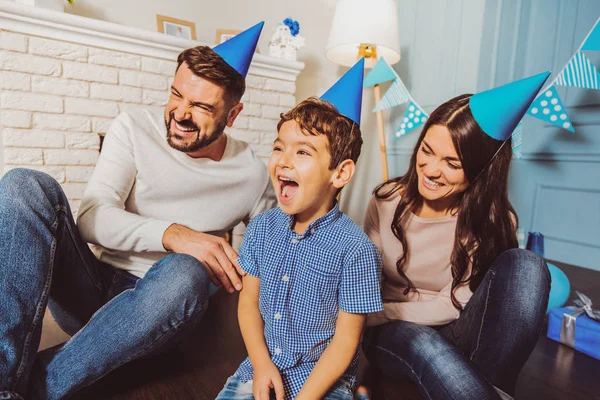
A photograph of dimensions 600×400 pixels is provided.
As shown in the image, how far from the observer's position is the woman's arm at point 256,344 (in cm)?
76

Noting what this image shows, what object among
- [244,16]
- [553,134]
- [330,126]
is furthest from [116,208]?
[553,134]

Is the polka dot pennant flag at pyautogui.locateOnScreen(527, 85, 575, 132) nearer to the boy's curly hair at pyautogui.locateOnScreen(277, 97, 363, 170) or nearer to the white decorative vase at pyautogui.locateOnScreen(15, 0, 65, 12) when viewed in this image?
the boy's curly hair at pyautogui.locateOnScreen(277, 97, 363, 170)

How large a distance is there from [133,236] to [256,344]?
16.5 inches

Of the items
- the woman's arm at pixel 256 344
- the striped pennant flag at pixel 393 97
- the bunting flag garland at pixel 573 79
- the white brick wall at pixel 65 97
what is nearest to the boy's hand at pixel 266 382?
the woman's arm at pixel 256 344

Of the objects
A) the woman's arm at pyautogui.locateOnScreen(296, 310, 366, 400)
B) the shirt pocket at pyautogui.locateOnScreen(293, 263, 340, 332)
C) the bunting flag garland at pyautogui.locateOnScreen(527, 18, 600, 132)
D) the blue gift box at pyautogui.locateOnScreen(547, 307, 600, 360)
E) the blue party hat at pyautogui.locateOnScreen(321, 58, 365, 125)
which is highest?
the bunting flag garland at pyautogui.locateOnScreen(527, 18, 600, 132)

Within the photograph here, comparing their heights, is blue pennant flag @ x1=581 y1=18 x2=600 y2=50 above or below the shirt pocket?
above

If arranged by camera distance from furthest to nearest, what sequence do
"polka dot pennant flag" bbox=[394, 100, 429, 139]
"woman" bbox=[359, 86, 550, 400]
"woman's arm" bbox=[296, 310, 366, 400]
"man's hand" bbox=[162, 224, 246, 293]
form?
1. "polka dot pennant flag" bbox=[394, 100, 429, 139]
2. "man's hand" bbox=[162, 224, 246, 293]
3. "woman" bbox=[359, 86, 550, 400]
4. "woman's arm" bbox=[296, 310, 366, 400]

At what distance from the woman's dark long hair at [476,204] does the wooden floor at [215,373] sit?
0.37 m

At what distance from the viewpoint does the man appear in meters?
0.81

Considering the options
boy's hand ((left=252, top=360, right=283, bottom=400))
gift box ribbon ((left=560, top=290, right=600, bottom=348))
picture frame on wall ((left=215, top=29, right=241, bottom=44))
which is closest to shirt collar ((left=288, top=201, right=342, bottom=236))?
boy's hand ((left=252, top=360, right=283, bottom=400))

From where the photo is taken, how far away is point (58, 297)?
98 centimetres

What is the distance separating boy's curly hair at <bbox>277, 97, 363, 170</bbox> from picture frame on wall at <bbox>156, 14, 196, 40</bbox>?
1.78m

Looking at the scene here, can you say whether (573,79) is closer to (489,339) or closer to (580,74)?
(580,74)

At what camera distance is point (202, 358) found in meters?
1.18
